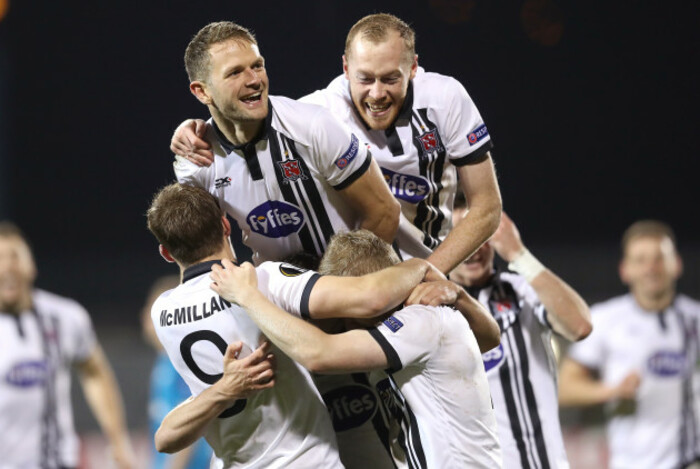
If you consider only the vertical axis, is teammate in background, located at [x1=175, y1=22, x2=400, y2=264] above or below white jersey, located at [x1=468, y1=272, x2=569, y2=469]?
above

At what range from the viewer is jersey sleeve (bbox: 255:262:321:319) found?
313cm

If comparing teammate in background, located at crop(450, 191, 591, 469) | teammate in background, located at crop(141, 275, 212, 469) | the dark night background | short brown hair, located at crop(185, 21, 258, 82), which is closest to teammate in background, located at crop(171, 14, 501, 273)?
short brown hair, located at crop(185, 21, 258, 82)

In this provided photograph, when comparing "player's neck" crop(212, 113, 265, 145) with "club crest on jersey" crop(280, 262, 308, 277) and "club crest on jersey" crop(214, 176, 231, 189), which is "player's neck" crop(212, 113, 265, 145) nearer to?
"club crest on jersey" crop(214, 176, 231, 189)

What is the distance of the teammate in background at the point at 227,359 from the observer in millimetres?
3201

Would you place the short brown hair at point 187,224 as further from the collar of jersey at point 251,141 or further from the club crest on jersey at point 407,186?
the club crest on jersey at point 407,186

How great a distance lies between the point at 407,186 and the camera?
4047 millimetres

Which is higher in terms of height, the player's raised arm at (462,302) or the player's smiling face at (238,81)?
the player's smiling face at (238,81)

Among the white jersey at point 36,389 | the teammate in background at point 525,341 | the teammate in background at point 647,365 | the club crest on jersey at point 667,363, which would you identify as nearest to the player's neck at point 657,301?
the teammate in background at point 647,365

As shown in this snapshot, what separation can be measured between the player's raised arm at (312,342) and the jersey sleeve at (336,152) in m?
0.68

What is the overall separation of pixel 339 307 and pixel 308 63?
1031 centimetres

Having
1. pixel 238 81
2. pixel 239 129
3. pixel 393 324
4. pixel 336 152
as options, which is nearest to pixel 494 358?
pixel 336 152

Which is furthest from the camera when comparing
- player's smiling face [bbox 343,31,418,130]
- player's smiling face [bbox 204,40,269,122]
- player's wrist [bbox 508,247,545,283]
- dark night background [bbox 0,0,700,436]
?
dark night background [bbox 0,0,700,436]

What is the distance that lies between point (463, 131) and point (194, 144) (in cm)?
101

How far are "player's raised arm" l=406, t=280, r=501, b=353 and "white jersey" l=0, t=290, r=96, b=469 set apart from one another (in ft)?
13.4
